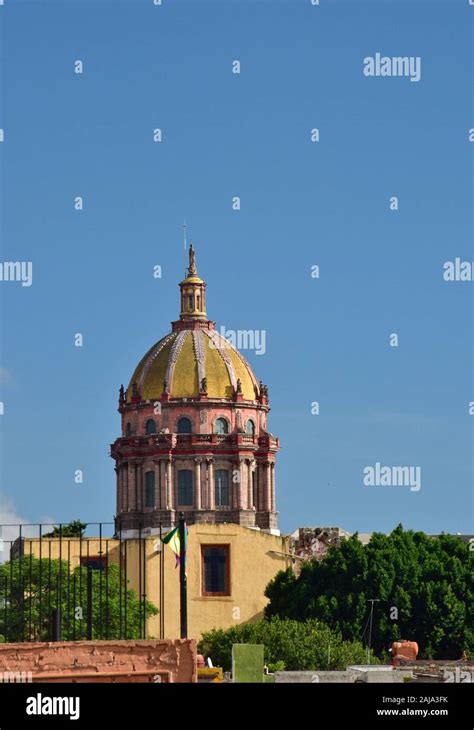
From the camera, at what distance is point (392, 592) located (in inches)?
3238

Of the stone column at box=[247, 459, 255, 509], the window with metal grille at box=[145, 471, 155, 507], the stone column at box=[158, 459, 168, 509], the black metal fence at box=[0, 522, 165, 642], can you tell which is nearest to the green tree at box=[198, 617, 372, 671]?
the black metal fence at box=[0, 522, 165, 642]

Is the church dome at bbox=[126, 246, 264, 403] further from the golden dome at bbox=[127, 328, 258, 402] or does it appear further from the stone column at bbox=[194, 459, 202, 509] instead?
the stone column at bbox=[194, 459, 202, 509]

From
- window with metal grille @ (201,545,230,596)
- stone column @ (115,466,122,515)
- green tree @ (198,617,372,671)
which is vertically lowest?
green tree @ (198,617,372,671)

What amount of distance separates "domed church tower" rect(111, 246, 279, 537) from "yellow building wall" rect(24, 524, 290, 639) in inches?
793

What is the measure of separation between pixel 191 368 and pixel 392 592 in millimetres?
32443

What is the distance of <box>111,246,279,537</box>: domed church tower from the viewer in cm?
11000

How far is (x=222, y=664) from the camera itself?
71.6 m

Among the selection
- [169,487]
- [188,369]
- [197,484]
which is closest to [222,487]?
[197,484]

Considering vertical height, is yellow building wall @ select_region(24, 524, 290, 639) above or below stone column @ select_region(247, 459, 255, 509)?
below

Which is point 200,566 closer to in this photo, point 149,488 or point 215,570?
point 215,570
